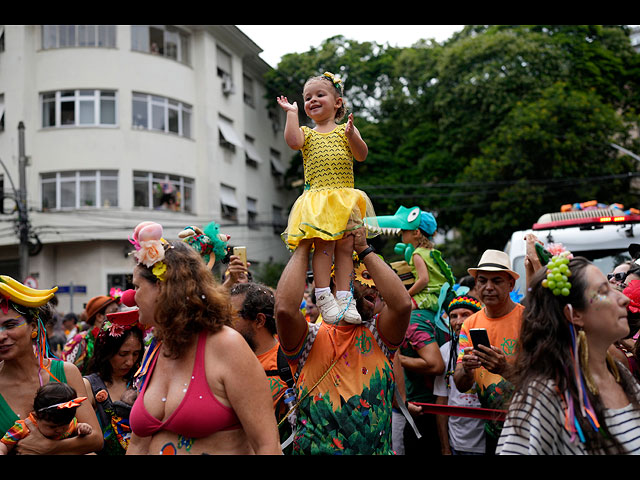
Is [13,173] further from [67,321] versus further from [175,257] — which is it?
[175,257]

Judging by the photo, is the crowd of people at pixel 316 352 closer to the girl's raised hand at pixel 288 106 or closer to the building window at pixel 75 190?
the girl's raised hand at pixel 288 106

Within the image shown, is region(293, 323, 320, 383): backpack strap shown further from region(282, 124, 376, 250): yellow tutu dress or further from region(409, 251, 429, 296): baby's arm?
region(409, 251, 429, 296): baby's arm

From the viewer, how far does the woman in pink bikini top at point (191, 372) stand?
8.92 feet

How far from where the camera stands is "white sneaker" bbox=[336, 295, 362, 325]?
3408 millimetres

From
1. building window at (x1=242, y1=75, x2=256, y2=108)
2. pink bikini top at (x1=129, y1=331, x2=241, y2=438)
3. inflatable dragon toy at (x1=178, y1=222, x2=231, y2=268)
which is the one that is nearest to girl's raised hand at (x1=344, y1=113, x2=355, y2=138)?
pink bikini top at (x1=129, y1=331, x2=241, y2=438)

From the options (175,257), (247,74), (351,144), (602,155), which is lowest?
(175,257)

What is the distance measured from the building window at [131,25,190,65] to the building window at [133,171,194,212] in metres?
5.00

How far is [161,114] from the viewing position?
2503 centimetres

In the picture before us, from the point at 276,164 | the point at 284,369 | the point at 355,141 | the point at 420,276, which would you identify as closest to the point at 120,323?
the point at 284,369

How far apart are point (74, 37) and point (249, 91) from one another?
357 inches

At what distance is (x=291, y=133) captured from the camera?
3488mm

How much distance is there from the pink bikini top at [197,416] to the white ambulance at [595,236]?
6077 millimetres

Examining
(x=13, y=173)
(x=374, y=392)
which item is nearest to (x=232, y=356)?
(x=374, y=392)

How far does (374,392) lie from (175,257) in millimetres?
1290
